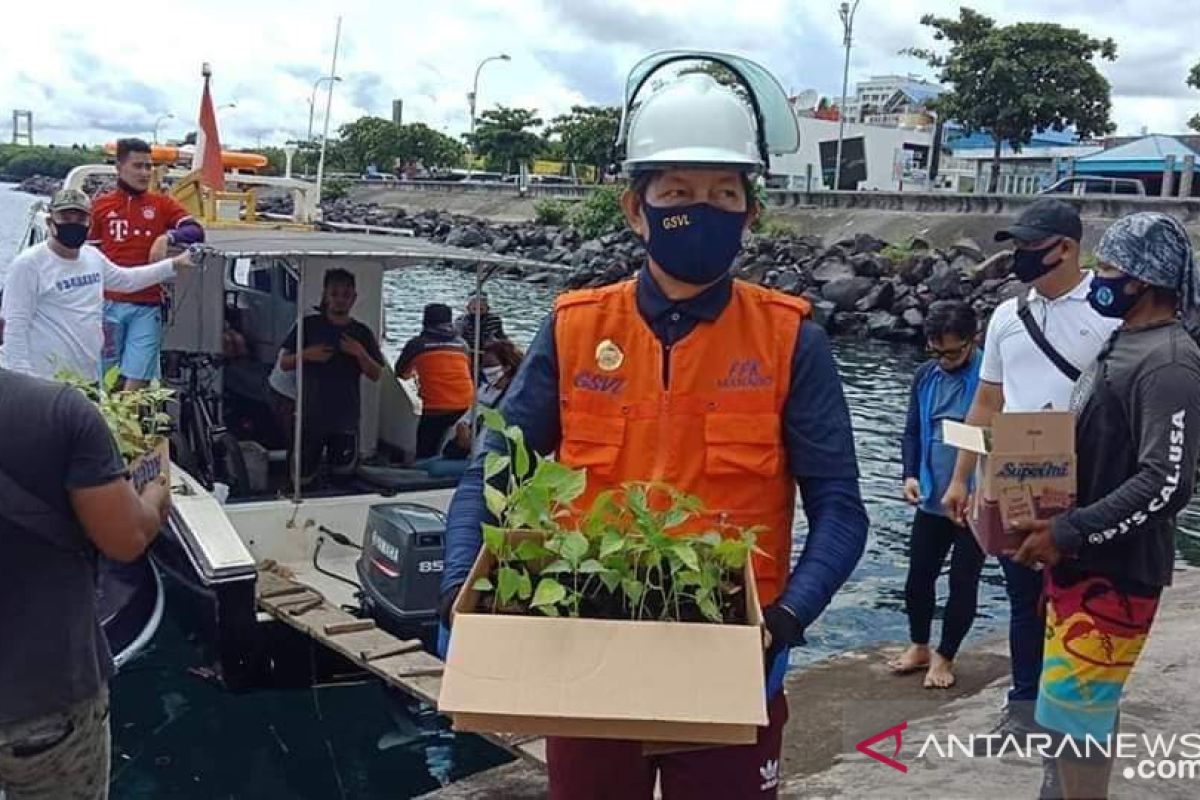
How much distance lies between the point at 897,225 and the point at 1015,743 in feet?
107

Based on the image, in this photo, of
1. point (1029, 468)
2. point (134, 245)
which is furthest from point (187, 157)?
point (1029, 468)

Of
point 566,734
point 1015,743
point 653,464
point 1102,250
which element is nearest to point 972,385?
point 1015,743

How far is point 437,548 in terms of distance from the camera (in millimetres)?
6074

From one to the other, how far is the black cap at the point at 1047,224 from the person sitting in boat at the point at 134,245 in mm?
5357

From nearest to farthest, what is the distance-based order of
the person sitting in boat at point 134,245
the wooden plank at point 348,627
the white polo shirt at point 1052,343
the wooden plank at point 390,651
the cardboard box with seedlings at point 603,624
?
1. the cardboard box with seedlings at point 603,624
2. the white polo shirt at point 1052,343
3. the wooden plank at point 390,651
4. the wooden plank at point 348,627
5. the person sitting in boat at point 134,245

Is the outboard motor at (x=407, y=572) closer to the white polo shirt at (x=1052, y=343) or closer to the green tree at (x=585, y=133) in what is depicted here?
the white polo shirt at (x=1052, y=343)

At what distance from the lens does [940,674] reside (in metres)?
5.89

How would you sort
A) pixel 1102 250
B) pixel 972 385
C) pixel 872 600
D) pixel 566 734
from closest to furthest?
pixel 566 734 < pixel 1102 250 < pixel 972 385 < pixel 872 600

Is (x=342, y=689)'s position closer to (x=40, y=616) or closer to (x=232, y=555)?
(x=232, y=555)

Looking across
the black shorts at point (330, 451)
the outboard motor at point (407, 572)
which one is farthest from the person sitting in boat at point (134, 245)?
the outboard motor at point (407, 572)

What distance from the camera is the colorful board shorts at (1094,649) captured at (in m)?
3.28

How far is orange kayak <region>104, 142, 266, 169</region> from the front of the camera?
11.3 metres

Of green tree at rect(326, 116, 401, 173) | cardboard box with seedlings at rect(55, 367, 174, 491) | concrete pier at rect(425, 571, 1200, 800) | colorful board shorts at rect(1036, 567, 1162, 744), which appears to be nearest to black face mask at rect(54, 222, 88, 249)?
cardboard box with seedlings at rect(55, 367, 174, 491)

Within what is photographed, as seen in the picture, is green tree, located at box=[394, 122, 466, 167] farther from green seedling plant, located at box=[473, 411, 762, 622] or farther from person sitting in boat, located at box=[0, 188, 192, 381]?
green seedling plant, located at box=[473, 411, 762, 622]
